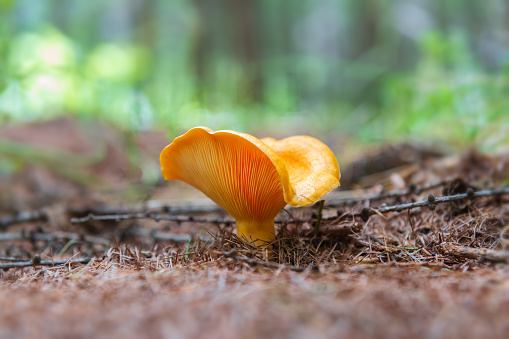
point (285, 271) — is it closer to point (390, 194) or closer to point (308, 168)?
point (308, 168)

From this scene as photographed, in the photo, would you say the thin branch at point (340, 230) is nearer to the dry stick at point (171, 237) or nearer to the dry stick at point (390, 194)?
the dry stick at point (390, 194)

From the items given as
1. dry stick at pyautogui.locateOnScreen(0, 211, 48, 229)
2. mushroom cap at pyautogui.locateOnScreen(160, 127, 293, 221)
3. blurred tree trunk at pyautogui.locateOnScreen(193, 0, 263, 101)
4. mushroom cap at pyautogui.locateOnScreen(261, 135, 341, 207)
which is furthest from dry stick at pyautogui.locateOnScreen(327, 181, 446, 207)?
blurred tree trunk at pyautogui.locateOnScreen(193, 0, 263, 101)

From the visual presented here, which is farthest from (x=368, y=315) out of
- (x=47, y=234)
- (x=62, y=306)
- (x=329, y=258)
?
(x=47, y=234)

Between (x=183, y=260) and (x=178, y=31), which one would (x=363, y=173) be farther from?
(x=178, y=31)

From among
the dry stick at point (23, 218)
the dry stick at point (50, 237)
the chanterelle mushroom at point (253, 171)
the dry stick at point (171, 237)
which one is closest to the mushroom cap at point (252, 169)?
the chanterelle mushroom at point (253, 171)

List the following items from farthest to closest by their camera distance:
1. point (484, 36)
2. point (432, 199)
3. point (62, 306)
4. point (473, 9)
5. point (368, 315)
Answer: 1. point (473, 9)
2. point (484, 36)
3. point (432, 199)
4. point (62, 306)
5. point (368, 315)

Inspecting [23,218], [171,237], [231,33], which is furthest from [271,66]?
[171,237]
